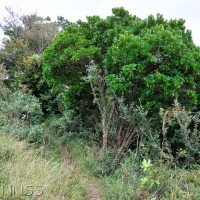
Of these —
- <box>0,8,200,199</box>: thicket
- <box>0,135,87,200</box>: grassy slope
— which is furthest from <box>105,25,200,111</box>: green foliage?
<box>0,135,87,200</box>: grassy slope

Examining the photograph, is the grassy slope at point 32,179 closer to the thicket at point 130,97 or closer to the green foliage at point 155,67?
the thicket at point 130,97

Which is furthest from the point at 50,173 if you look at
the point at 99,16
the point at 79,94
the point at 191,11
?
the point at 191,11

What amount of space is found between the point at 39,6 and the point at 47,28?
2.60 meters

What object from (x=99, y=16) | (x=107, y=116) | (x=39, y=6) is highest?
(x=39, y=6)

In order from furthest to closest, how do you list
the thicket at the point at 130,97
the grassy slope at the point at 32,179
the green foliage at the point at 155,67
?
the green foliage at the point at 155,67
the thicket at the point at 130,97
the grassy slope at the point at 32,179

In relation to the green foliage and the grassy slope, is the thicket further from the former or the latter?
the grassy slope

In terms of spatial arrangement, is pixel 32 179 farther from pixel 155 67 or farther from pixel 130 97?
pixel 155 67

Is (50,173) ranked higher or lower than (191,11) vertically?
lower

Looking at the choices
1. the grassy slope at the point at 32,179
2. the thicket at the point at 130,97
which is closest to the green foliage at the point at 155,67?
the thicket at the point at 130,97

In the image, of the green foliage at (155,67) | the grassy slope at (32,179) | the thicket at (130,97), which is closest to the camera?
the grassy slope at (32,179)

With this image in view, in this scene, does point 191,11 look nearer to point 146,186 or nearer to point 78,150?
point 78,150

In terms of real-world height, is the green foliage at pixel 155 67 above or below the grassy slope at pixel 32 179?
above

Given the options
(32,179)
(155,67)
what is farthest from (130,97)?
(32,179)

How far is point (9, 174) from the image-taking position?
2904mm
